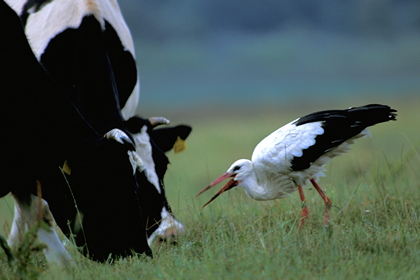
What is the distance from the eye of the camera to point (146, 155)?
227 inches

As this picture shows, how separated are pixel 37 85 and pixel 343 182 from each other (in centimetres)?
363

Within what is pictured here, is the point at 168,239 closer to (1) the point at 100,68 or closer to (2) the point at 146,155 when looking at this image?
(2) the point at 146,155

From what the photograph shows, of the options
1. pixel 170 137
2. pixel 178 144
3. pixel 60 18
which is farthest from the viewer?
pixel 178 144

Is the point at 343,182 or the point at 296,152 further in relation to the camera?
the point at 343,182

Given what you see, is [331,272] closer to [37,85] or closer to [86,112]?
[37,85]

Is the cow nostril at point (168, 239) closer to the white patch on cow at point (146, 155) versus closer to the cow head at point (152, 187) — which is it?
the cow head at point (152, 187)

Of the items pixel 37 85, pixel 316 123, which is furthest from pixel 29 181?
pixel 316 123

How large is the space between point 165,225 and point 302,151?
4.23ft

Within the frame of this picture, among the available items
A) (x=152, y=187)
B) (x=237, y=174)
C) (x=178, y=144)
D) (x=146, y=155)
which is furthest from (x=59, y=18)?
(x=237, y=174)

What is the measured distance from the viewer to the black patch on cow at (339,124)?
551cm

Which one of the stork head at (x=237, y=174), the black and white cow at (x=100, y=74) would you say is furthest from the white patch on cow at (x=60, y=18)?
the stork head at (x=237, y=174)

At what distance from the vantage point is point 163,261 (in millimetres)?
4406

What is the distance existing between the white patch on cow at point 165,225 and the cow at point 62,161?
2.48ft

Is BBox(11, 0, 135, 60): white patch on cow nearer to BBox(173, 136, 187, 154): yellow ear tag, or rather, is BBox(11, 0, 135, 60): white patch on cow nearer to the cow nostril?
BBox(173, 136, 187, 154): yellow ear tag
